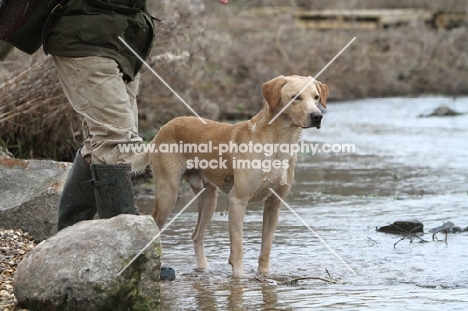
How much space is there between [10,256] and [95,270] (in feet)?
4.37

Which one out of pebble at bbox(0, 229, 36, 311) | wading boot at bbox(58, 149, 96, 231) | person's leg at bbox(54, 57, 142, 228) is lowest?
pebble at bbox(0, 229, 36, 311)

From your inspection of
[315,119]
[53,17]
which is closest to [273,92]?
[315,119]

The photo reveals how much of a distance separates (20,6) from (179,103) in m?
6.85

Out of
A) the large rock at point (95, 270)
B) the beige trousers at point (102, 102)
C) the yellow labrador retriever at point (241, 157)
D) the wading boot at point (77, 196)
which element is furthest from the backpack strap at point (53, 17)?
the large rock at point (95, 270)

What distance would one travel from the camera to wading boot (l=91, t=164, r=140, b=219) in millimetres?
5516

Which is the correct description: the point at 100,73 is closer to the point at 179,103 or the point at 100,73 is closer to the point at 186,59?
the point at 186,59

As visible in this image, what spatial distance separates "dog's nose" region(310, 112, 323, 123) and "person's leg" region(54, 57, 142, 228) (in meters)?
1.13

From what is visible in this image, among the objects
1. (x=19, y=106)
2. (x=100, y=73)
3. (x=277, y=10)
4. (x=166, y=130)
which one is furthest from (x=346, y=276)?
(x=277, y=10)

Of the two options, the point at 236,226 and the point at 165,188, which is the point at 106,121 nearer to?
the point at 165,188

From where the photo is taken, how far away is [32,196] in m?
6.76

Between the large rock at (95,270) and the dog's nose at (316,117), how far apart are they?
4.56ft

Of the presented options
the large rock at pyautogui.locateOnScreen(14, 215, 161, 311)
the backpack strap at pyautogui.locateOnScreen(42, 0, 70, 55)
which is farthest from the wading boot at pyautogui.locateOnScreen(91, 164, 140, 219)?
the backpack strap at pyautogui.locateOnScreen(42, 0, 70, 55)

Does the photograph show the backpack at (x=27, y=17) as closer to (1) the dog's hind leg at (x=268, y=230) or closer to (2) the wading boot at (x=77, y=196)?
(2) the wading boot at (x=77, y=196)

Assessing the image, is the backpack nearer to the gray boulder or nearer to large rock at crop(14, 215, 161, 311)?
large rock at crop(14, 215, 161, 311)
